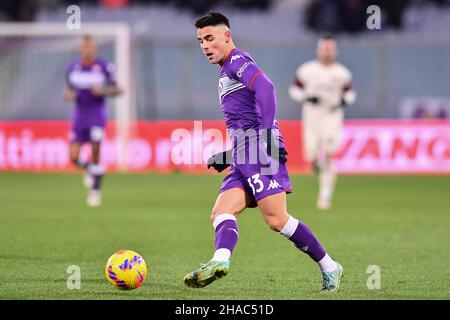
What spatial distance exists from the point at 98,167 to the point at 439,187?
21.5ft

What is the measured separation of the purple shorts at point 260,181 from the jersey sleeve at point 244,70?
0.61 meters

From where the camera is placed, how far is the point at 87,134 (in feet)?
53.2

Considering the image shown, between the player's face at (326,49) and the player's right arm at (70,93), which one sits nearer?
the player's face at (326,49)

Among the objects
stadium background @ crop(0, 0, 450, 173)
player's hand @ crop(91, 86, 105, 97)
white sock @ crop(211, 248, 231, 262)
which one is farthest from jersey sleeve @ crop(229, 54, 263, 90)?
stadium background @ crop(0, 0, 450, 173)

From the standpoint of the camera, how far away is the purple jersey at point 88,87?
52.6ft

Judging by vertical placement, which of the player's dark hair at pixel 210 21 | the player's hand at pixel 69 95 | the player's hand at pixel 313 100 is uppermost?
the player's dark hair at pixel 210 21

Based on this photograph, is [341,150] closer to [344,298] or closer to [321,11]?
[321,11]

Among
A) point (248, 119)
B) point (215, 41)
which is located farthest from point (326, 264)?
point (215, 41)

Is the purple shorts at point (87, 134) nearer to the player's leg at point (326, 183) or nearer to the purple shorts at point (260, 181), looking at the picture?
the player's leg at point (326, 183)

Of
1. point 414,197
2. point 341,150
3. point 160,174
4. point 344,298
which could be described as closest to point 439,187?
point 414,197

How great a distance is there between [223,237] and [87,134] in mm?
9166

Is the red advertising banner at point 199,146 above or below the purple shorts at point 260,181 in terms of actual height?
below

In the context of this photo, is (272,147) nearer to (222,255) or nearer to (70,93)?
(222,255)

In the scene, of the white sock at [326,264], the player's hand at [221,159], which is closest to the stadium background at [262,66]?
the white sock at [326,264]
